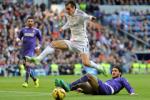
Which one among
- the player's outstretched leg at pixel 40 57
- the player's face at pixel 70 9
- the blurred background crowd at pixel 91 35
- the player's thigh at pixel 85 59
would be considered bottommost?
the blurred background crowd at pixel 91 35

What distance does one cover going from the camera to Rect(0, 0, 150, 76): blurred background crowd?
134ft

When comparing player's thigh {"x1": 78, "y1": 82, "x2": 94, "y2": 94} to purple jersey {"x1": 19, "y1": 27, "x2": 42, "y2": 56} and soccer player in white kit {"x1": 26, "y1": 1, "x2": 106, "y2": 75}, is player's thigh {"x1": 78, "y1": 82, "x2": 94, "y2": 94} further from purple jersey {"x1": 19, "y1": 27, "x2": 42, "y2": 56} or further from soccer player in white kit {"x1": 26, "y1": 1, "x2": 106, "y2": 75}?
purple jersey {"x1": 19, "y1": 27, "x2": 42, "y2": 56}

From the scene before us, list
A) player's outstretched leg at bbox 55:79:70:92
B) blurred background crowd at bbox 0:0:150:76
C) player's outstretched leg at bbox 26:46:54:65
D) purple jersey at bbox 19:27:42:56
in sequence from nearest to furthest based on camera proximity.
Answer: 1. player's outstretched leg at bbox 55:79:70:92
2. player's outstretched leg at bbox 26:46:54:65
3. purple jersey at bbox 19:27:42:56
4. blurred background crowd at bbox 0:0:150:76

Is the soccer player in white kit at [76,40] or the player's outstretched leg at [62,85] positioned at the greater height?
the soccer player in white kit at [76,40]

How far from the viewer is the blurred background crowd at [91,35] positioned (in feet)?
134

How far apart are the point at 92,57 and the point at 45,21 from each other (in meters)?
3.87

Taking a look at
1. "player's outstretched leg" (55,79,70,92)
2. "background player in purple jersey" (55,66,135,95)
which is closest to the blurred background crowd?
"background player in purple jersey" (55,66,135,95)

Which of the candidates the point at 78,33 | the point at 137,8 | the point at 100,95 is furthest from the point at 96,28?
the point at 100,95

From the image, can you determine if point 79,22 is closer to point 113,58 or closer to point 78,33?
point 78,33

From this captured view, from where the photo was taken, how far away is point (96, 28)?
46156 millimetres

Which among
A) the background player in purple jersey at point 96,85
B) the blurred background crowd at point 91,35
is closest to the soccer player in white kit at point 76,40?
the background player in purple jersey at point 96,85

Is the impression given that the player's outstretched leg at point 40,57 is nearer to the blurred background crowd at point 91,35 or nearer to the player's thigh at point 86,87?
the player's thigh at point 86,87

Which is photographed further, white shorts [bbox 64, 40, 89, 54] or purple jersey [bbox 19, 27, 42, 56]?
purple jersey [bbox 19, 27, 42, 56]

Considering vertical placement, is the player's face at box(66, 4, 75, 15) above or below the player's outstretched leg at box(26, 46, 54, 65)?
above
